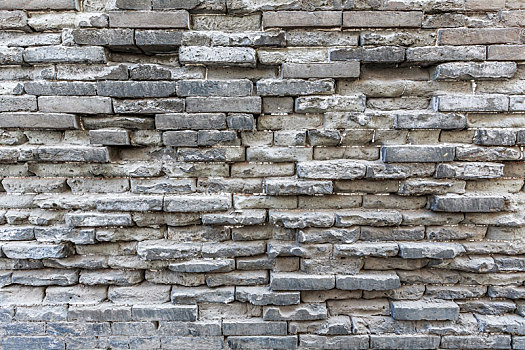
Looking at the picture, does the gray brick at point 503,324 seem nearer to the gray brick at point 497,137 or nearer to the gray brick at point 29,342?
the gray brick at point 497,137

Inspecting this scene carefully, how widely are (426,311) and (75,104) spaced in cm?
250

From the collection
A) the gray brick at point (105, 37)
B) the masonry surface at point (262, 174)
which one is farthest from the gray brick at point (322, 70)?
the gray brick at point (105, 37)

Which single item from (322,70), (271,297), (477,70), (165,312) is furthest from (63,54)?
(477,70)

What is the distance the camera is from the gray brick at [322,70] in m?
1.62

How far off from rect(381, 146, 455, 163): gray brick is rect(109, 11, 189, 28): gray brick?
4.70 ft

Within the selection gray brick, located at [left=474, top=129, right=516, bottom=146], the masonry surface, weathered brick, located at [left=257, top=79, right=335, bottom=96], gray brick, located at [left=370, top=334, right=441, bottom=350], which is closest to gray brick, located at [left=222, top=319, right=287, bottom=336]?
the masonry surface

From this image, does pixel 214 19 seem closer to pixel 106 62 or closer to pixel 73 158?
pixel 106 62

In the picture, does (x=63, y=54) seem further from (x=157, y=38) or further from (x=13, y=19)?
(x=157, y=38)

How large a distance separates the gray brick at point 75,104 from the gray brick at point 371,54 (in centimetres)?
137

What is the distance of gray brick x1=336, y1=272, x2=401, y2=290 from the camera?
1.74 m

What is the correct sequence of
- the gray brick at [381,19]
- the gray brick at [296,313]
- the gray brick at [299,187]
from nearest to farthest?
the gray brick at [381,19], the gray brick at [299,187], the gray brick at [296,313]

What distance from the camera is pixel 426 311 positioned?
69.6 inches

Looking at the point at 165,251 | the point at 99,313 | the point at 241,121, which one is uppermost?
the point at 241,121

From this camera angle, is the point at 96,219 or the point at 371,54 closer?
the point at 371,54
